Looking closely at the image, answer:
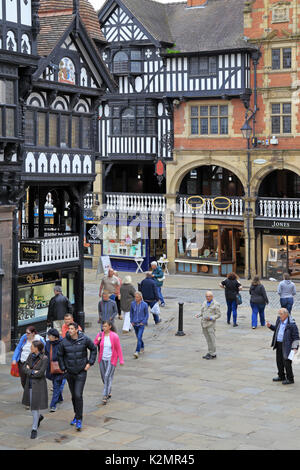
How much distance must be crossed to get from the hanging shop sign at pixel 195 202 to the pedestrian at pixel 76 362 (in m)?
21.7

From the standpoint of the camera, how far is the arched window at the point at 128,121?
118ft

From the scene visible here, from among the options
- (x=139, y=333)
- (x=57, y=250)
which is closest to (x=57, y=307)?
(x=139, y=333)

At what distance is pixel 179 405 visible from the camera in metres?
14.9

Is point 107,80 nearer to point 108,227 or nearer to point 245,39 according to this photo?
point 245,39

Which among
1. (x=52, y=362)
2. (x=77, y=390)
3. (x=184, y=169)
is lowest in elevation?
(x=77, y=390)

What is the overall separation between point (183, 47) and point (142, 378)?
67.8ft

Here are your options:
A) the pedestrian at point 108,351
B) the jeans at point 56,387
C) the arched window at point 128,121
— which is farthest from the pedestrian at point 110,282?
the arched window at point 128,121

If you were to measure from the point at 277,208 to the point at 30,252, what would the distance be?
14.7 metres

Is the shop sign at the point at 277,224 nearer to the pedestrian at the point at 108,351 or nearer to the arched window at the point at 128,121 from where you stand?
the arched window at the point at 128,121

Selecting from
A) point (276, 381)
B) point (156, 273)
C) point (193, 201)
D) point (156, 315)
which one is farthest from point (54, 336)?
point (193, 201)

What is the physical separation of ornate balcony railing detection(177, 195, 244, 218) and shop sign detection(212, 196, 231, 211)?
11 cm

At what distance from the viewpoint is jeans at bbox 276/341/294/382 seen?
638 inches

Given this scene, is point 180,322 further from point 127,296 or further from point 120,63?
point 120,63

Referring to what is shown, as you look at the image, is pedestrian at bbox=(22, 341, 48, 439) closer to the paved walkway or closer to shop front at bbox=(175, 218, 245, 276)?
the paved walkway
